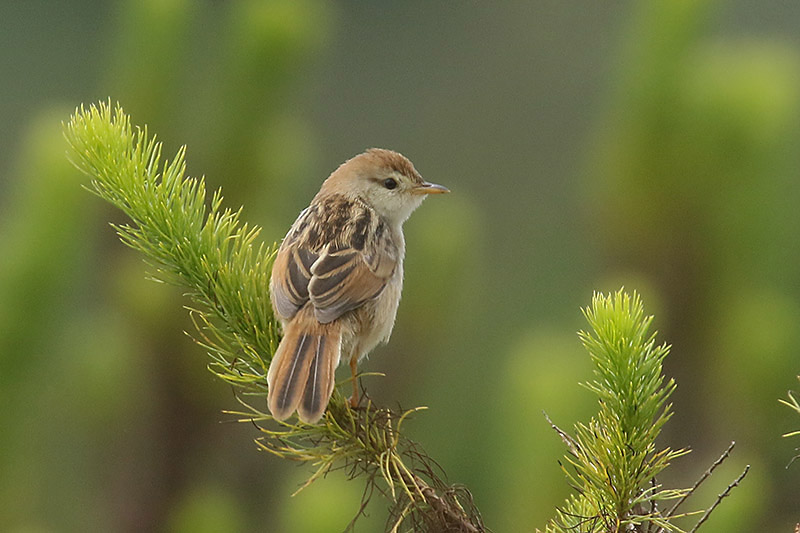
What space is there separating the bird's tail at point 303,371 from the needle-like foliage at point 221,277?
0.04 m

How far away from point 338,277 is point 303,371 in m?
0.63

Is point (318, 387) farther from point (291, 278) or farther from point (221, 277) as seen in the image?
point (291, 278)

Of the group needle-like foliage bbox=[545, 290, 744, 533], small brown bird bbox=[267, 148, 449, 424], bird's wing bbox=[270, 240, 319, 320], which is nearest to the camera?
needle-like foliage bbox=[545, 290, 744, 533]

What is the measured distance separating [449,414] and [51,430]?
164cm

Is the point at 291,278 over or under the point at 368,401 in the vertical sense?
over

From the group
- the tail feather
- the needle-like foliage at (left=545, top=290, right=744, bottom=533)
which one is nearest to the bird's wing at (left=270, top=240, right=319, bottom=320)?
the tail feather

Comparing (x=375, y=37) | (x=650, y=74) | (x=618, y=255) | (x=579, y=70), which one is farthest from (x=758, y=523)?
(x=375, y=37)

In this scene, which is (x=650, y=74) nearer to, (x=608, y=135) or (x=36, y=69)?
(x=608, y=135)

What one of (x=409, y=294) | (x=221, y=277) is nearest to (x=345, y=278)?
(x=221, y=277)

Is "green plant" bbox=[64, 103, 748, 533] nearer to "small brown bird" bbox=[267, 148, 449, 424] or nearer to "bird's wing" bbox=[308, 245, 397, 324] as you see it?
"small brown bird" bbox=[267, 148, 449, 424]

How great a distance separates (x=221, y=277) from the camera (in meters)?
2.17

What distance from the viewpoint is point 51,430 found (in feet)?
12.2

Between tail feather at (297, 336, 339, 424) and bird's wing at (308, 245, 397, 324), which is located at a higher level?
bird's wing at (308, 245, 397, 324)

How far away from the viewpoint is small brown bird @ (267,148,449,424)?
6.93 feet
